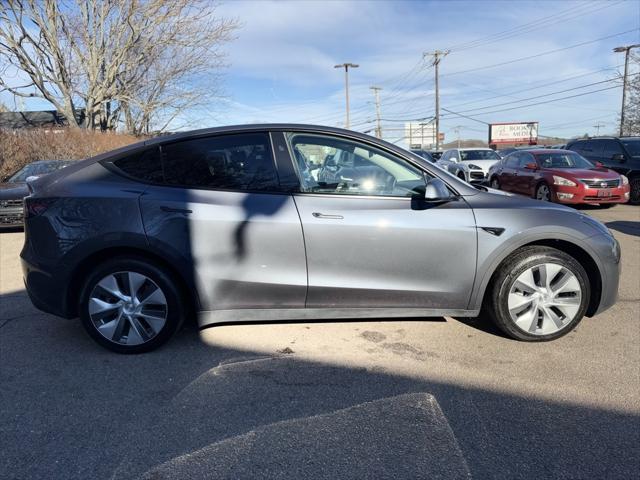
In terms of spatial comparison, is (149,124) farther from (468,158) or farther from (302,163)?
(302,163)

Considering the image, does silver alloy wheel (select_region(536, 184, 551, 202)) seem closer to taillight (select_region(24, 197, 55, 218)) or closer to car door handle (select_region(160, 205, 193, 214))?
car door handle (select_region(160, 205, 193, 214))

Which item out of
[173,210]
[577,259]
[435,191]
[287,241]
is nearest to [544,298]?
[577,259]

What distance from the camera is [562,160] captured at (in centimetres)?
1162

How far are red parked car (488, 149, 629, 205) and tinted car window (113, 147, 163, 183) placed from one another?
32.0 feet

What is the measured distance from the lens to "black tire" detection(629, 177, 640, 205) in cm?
1190

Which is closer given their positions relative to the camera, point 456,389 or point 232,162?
point 456,389

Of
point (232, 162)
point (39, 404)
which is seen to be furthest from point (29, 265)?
point (232, 162)

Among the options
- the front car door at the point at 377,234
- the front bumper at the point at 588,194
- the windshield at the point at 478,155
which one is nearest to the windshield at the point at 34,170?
the front car door at the point at 377,234

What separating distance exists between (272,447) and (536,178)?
35.9 feet

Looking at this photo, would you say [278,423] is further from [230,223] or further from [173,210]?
[173,210]

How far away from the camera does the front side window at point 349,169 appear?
11.2ft

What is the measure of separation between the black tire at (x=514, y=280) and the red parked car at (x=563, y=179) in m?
7.97

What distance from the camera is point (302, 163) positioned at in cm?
344

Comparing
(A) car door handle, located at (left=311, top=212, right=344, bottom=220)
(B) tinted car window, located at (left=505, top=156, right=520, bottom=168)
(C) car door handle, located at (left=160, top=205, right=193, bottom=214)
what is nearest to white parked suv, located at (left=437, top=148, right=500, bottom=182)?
(B) tinted car window, located at (left=505, top=156, right=520, bottom=168)
